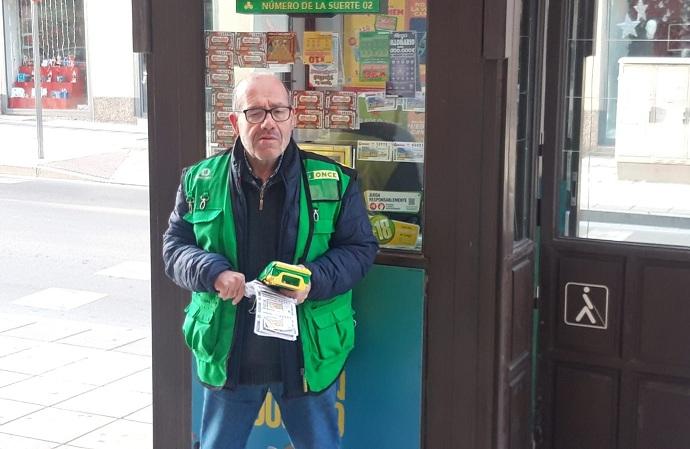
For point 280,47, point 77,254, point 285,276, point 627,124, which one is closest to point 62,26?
point 77,254

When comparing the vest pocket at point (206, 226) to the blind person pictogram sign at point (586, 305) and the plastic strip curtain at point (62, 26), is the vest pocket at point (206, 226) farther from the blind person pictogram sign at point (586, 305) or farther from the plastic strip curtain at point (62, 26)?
the plastic strip curtain at point (62, 26)

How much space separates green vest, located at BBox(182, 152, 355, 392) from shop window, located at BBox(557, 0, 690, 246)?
3.52 ft

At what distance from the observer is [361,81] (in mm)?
3727

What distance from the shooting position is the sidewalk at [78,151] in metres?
16.5

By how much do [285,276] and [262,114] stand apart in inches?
21.5

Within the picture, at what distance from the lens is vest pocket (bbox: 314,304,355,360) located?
329cm

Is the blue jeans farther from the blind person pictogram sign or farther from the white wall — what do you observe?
the white wall

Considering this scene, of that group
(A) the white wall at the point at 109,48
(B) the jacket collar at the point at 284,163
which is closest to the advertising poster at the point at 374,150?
(B) the jacket collar at the point at 284,163

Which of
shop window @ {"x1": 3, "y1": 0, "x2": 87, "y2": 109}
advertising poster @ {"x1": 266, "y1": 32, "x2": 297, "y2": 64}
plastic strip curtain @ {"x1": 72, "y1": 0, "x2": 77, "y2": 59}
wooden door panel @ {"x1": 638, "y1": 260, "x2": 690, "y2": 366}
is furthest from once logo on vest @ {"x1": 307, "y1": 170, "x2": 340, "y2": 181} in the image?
plastic strip curtain @ {"x1": 72, "y1": 0, "x2": 77, "y2": 59}

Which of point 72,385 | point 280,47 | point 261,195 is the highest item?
point 280,47

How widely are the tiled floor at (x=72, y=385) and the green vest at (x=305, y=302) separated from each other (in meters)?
1.76

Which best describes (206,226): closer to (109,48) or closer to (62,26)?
(109,48)

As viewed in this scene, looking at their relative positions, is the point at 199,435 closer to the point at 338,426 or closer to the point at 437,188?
Answer: the point at 338,426

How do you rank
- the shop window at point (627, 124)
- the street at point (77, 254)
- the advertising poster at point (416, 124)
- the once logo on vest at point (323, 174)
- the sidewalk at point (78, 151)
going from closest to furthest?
the once logo on vest at point (323, 174) < the advertising poster at point (416, 124) < the shop window at point (627, 124) < the street at point (77, 254) < the sidewalk at point (78, 151)
